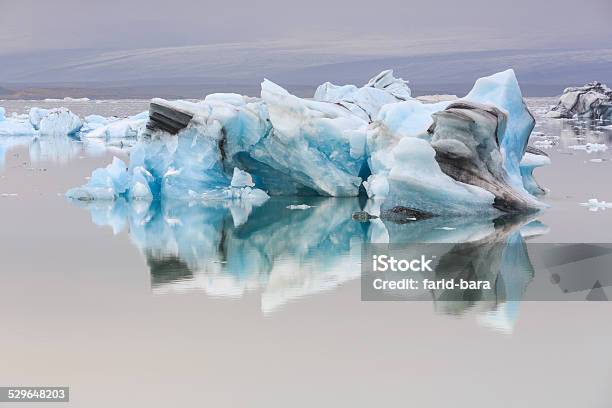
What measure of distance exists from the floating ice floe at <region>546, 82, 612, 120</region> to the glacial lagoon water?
34635mm

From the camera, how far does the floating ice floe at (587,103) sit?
44.7 metres

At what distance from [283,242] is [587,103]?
37.9 m

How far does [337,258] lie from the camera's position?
9297 mm

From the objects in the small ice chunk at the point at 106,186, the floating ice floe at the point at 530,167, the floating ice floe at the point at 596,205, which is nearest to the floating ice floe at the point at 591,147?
the floating ice floe at the point at 530,167

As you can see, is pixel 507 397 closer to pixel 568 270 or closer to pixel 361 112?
pixel 568 270

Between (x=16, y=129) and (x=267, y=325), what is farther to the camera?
(x=16, y=129)

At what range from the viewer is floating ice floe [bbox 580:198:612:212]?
12.9m

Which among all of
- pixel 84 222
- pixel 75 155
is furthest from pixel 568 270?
pixel 75 155

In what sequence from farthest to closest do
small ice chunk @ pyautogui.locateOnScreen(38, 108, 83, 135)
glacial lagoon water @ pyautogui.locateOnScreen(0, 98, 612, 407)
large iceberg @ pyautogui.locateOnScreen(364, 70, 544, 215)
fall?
small ice chunk @ pyautogui.locateOnScreen(38, 108, 83, 135)
large iceberg @ pyautogui.locateOnScreen(364, 70, 544, 215)
glacial lagoon water @ pyautogui.locateOnScreen(0, 98, 612, 407)

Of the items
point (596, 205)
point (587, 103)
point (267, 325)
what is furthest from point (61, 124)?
point (267, 325)

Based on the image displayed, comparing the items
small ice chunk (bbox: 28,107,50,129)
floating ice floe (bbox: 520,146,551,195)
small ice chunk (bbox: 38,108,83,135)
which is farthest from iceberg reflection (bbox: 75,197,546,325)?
small ice chunk (bbox: 28,107,50,129)

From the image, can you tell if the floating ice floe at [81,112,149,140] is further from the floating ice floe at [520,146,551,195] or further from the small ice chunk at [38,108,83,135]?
the floating ice floe at [520,146,551,195]

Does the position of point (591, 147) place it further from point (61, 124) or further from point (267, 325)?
point (267, 325)

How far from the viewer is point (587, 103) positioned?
4562 cm
